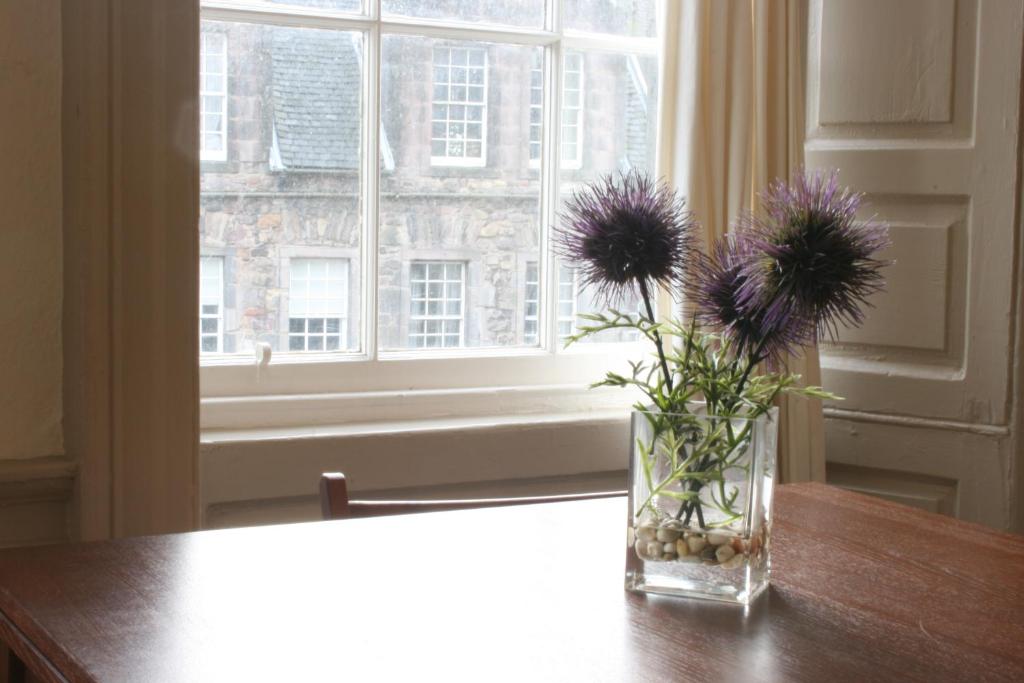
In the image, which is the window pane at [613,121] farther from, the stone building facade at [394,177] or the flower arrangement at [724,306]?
the flower arrangement at [724,306]

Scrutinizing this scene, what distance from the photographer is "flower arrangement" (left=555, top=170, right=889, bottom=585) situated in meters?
1.19

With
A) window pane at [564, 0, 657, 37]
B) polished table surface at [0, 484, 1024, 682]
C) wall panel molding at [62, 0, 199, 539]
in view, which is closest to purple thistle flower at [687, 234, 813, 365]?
polished table surface at [0, 484, 1024, 682]

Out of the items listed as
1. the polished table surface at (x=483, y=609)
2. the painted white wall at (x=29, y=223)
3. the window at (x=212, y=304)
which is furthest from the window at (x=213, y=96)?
the polished table surface at (x=483, y=609)

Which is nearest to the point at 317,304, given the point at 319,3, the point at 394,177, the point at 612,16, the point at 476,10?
the point at 394,177

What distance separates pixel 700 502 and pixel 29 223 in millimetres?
1049

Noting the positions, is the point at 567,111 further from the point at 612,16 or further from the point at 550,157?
the point at 612,16

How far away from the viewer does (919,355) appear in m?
2.54

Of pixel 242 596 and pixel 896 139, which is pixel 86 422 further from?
pixel 896 139

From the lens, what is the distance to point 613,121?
106 inches

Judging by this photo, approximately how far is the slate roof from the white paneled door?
969mm

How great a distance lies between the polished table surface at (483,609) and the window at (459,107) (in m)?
1.16

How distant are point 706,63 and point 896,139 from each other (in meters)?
0.42

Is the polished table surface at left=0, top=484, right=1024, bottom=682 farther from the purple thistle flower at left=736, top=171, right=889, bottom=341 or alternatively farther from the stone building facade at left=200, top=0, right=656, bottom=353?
the stone building facade at left=200, top=0, right=656, bottom=353

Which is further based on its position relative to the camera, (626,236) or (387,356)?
(387,356)
